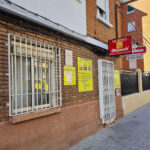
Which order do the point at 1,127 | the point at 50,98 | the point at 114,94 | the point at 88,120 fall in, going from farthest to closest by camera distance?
the point at 114,94 < the point at 88,120 < the point at 50,98 < the point at 1,127

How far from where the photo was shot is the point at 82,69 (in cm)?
479

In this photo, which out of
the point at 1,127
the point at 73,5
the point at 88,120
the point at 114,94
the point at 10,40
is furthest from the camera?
the point at 114,94

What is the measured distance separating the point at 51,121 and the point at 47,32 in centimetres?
214

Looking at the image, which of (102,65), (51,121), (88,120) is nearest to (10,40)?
(51,121)

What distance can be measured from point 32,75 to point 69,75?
119 centimetres

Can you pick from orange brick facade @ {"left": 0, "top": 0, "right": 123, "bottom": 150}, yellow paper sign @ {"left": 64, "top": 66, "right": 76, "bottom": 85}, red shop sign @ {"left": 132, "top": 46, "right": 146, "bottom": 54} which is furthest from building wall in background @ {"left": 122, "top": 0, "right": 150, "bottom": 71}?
yellow paper sign @ {"left": 64, "top": 66, "right": 76, "bottom": 85}

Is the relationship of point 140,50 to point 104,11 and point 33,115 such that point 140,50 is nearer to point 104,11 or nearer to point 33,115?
point 104,11

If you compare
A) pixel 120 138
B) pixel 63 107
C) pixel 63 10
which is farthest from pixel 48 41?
pixel 120 138

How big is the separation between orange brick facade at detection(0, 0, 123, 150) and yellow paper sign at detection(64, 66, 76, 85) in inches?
5.5

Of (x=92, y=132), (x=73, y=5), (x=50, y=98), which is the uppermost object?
(x=73, y=5)

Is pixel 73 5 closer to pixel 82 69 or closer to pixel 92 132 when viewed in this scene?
pixel 82 69

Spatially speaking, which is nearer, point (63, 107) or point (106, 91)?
point (63, 107)

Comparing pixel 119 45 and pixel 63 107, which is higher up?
pixel 119 45

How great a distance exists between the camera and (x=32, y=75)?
3.36 meters
